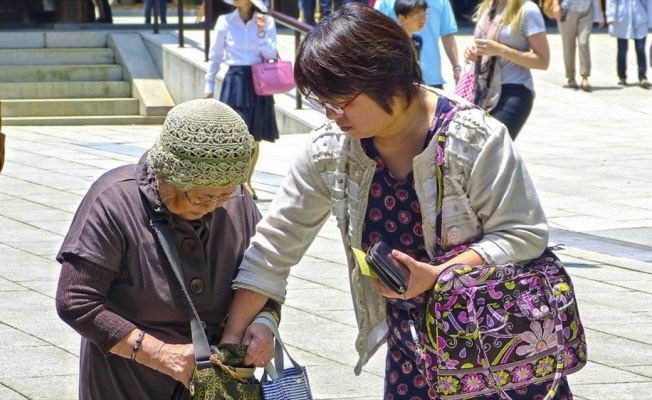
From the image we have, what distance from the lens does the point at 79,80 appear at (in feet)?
52.7

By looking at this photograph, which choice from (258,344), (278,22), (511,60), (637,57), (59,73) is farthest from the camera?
(637,57)

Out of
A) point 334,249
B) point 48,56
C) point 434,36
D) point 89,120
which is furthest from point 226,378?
point 48,56

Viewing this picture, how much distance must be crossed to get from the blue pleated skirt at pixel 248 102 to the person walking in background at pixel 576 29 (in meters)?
8.20

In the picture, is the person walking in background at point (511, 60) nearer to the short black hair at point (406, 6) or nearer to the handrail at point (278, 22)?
the short black hair at point (406, 6)

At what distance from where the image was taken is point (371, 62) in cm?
260

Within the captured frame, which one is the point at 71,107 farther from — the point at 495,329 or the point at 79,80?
the point at 495,329

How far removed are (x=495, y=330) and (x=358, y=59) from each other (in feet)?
2.17

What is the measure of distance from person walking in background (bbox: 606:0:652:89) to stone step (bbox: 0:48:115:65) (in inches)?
290

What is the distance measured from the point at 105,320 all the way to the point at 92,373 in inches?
8.3

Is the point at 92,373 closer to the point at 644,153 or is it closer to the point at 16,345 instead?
the point at 16,345

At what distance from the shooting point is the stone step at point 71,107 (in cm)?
1511

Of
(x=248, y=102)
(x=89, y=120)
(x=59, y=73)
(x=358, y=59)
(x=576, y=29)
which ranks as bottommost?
(x=89, y=120)

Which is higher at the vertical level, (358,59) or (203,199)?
Answer: (358,59)

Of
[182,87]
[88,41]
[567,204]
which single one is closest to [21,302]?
[567,204]
